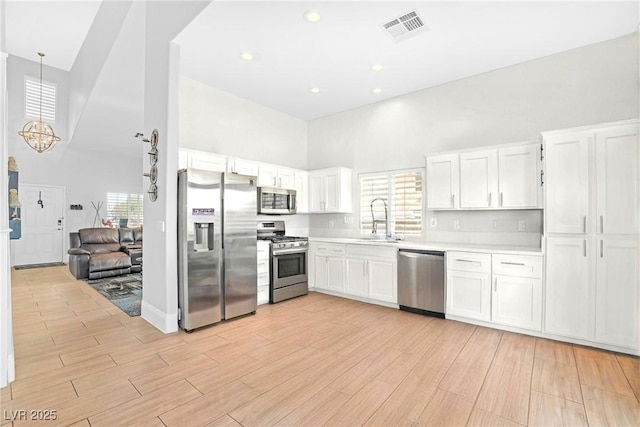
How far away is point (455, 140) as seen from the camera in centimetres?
439

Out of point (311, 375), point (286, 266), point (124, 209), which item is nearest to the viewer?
point (311, 375)

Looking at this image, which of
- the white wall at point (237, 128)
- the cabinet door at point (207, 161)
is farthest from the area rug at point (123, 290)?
the white wall at point (237, 128)

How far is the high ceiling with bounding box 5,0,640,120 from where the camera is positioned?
9.57 feet

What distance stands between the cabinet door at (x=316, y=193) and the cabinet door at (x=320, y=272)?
0.94 metres

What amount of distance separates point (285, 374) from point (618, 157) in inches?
140

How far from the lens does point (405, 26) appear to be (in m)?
3.16

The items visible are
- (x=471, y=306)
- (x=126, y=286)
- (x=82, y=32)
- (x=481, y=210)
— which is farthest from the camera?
(x=82, y=32)

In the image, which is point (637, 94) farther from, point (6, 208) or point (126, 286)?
point (126, 286)

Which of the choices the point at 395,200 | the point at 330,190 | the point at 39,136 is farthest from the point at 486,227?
the point at 39,136

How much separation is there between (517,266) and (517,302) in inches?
15.3

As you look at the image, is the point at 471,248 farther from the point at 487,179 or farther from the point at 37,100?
the point at 37,100

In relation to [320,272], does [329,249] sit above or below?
above

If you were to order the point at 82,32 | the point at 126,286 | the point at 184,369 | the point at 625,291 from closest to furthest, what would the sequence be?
the point at 184,369
the point at 625,291
the point at 126,286
the point at 82,32

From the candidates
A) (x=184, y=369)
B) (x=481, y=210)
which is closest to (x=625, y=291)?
(x=481, y=210)
